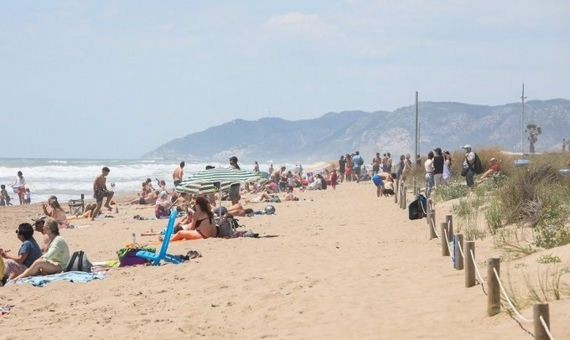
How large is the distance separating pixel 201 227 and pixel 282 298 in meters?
5.91

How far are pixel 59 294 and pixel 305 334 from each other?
381 cm

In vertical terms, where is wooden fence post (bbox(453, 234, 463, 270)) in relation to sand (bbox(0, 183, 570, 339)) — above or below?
above

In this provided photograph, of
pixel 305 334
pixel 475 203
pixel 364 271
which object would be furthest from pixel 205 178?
pixel 305 334

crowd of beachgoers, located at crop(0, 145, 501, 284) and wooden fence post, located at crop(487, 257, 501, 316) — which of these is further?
crowd of beachgoers, located at crop(0, 145, 501, 284)

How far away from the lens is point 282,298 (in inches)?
364

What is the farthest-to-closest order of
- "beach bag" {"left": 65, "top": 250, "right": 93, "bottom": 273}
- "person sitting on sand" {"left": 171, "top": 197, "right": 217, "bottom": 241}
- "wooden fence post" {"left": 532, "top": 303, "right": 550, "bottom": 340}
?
1. "person sitting on sand" {"left": 171, "top": 197, "right": 217, "bottom": 241}
2. "beach bag" {"left": 65, "top": 250, "right": 93, "bottom": 273}
3. "wooden fence post" {"left": 532, "top": 303, "right": 550, "bottom": 340}

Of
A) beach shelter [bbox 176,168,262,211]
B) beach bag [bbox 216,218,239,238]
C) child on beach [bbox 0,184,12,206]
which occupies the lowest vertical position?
child on beach [bbox 0,184,12,206]

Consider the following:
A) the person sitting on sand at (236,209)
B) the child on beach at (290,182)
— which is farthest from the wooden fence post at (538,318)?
the child on beach at (290,182)

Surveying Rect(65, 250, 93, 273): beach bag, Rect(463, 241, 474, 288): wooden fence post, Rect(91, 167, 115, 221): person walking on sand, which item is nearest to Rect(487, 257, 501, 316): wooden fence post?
Rect(463, 241, 474, 288): wooden fence post

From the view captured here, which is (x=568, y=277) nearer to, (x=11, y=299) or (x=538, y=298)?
(x=538, y=298)

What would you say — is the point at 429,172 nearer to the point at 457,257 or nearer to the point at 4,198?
the point at 457,257

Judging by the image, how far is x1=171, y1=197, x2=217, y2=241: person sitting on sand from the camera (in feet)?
48.9

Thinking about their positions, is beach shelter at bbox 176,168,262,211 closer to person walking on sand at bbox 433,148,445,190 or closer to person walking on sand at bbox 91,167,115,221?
person walking on sand at bbox 91,167,115,221

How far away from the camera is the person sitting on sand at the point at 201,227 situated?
14.9m
